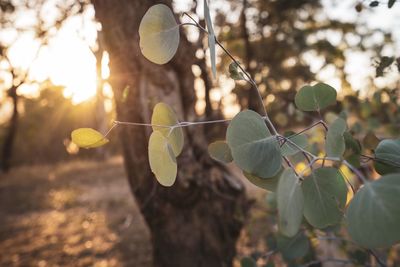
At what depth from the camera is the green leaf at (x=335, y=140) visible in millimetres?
357

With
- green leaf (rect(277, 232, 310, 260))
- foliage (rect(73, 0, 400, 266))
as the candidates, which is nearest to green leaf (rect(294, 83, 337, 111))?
foliage (rect(73, 0, 400, 266))

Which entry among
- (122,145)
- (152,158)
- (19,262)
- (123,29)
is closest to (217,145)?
(152,158)

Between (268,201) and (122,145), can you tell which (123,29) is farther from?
(268,201)

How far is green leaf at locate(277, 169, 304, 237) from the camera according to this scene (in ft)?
1.02

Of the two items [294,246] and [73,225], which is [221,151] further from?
[73,225]

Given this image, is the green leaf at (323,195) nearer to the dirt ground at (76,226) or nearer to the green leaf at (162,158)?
the green leaf at (162,158)

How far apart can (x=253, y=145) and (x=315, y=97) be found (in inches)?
6.2

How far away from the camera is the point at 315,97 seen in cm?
48

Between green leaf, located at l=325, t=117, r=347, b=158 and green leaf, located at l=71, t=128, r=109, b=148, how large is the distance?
28 cm

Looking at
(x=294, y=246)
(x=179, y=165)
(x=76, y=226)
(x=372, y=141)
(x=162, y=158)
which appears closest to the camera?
(x=162, y=158)

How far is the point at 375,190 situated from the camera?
304 mm

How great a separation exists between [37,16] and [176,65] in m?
0.88

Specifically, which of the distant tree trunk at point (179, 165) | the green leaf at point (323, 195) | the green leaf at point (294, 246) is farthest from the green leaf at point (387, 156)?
the distant tree trunk at point (179, 165)

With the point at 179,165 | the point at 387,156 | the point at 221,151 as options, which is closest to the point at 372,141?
Answer: the point at 387,156
